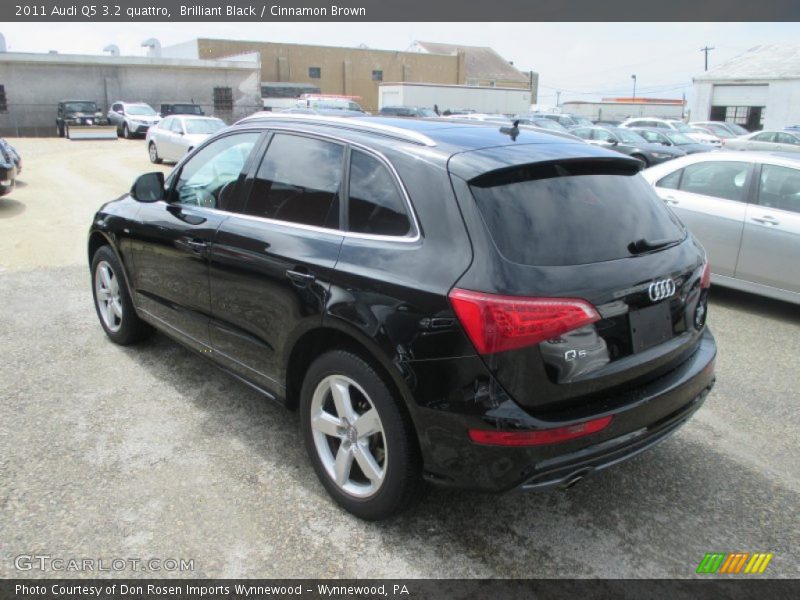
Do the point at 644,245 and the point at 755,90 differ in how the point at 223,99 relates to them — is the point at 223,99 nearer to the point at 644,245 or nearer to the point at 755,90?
the point at 755,90

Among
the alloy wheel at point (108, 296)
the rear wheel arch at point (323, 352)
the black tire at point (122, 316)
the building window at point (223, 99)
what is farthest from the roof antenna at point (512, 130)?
the building window at point (223, 99)

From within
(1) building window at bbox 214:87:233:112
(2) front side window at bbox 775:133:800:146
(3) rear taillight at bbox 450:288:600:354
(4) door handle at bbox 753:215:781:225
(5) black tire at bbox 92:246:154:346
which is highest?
(1) building window at bbox 214:87:233:112

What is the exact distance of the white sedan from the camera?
1723 centimetres

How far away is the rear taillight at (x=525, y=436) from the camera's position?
2.33 meters

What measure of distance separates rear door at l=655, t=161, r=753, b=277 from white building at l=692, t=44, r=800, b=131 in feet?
131

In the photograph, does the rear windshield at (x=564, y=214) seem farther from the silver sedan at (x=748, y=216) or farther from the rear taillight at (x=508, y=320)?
the silver sedan at (x=748, y=216)

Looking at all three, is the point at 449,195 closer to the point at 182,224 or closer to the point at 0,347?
the point at 182,224

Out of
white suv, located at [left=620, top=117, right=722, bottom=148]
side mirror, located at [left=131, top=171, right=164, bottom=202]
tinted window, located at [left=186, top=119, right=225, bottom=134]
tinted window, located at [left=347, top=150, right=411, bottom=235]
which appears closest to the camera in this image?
tinted window, located at [left=347, top=150, right=411, bottom=235]

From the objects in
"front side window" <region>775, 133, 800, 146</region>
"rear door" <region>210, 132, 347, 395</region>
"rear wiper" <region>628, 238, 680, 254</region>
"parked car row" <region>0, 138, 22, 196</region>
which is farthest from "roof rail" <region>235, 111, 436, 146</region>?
"front side window" <region>775, 133, 800, 146</region>

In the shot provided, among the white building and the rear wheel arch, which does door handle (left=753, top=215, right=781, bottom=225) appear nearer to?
the rear wheel arch

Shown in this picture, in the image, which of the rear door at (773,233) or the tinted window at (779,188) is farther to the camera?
the tinted window at (779,188)

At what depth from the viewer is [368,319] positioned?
2.58m

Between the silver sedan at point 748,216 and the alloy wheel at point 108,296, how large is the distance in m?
5.42

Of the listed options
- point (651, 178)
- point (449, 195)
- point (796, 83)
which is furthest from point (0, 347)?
point (796, 83)
